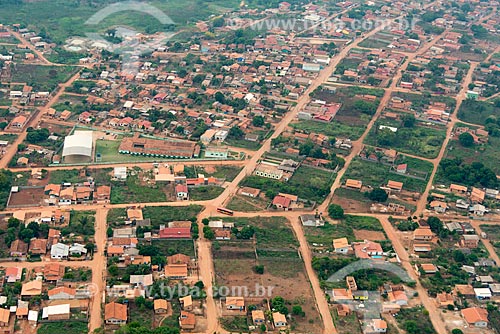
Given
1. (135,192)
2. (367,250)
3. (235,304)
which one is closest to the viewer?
(235,304)

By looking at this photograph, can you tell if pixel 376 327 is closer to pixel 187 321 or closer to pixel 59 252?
pixel 187 321

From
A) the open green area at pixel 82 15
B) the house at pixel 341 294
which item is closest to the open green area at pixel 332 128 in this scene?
the house at pixel 341 294

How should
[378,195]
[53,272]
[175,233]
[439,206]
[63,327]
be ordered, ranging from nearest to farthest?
[63,327] → [53,272] → [175,233] → [439,206] → [378,195]

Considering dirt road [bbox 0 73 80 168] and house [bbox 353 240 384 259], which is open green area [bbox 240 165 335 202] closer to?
house [bbox 353 240 384 259]

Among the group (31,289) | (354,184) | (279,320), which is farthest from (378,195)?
(31,289)

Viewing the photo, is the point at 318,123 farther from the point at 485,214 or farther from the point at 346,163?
the point at 485,214

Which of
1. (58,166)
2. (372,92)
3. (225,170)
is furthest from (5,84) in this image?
(372,92)
